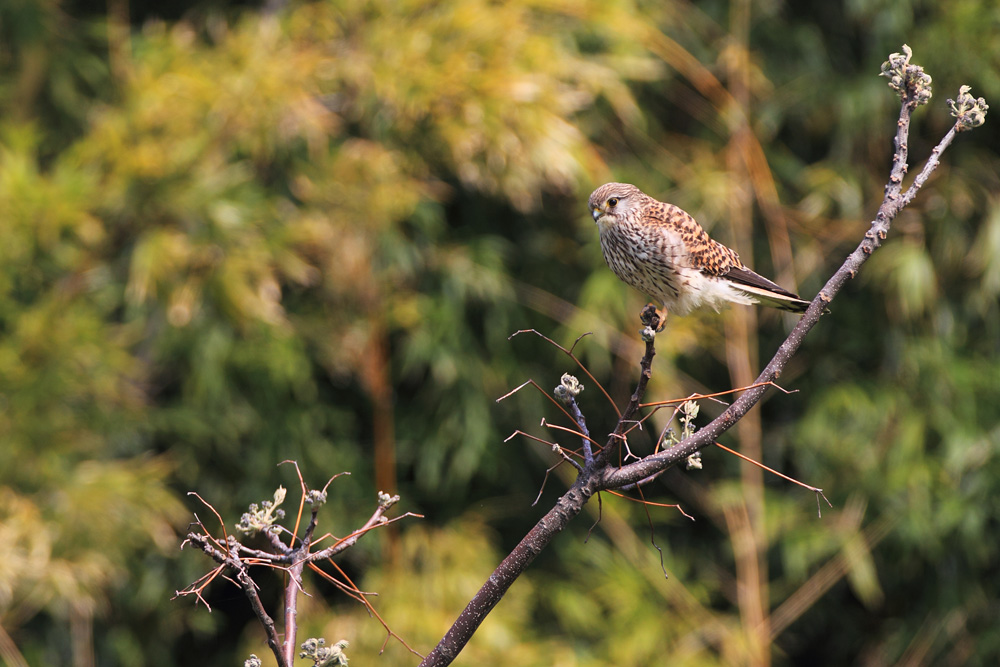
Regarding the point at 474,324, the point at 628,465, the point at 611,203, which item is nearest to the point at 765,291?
the point at 611,203

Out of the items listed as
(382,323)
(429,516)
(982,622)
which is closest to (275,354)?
(382,323)

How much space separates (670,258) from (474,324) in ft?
7.76

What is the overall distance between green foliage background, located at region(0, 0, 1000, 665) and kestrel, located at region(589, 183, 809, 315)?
1603 mm

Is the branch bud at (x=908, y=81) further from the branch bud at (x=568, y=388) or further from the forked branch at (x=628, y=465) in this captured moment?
the branch bud at (x=568, y=388)

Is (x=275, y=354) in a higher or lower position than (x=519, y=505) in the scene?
higher

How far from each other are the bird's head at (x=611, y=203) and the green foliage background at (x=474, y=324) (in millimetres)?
1565

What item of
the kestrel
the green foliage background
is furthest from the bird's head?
the green foliage background

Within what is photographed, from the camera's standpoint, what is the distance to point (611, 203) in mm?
1767

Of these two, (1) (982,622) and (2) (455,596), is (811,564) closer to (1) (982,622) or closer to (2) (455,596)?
(1) (982,622)

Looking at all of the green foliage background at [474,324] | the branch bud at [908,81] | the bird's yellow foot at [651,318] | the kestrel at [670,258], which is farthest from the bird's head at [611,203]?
the green foliage background at [474,324]

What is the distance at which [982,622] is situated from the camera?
11.8ft

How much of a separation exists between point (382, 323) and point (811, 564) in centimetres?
192

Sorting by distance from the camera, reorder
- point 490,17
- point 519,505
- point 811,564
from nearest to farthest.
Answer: point 490,17, point 811,564, point 519,505

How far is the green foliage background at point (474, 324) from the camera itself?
334 cm
